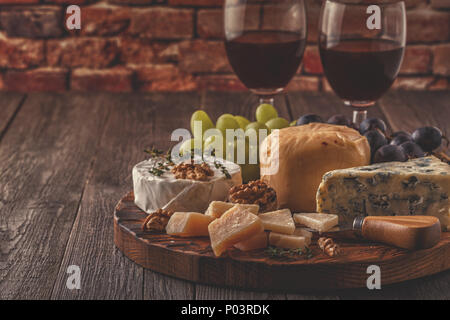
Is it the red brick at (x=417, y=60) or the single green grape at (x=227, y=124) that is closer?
the single green grape at (x=227, y=124)

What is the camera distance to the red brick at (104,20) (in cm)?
232

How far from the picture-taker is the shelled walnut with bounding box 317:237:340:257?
103cm

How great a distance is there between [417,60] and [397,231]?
147 cm

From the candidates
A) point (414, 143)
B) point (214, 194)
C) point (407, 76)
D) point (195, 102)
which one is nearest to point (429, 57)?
point (407, 76)

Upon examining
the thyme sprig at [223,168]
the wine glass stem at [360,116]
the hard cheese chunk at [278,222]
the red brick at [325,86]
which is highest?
the wine glass stem at [360,116]

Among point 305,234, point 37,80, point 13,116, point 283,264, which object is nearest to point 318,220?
point 305,234

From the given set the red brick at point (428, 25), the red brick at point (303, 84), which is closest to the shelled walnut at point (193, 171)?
the red brick at point (303, 84)

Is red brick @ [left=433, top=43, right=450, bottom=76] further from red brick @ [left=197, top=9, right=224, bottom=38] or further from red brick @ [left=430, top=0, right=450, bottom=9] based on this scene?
red brick @ [left=197, top=9, right=224, bottom=38]

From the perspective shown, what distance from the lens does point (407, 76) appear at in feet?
7.96

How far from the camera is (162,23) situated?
233 centimetres

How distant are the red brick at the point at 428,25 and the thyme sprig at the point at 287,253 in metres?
1.51

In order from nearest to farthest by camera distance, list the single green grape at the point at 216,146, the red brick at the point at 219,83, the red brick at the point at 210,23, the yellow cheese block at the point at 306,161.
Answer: the yellow cheese block at the point at 306,161, the single green grape at the point at 216,146, the red brick at the point at 210,23, the red brick at the point at 219,83

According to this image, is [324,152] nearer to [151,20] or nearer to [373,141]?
[373,141]

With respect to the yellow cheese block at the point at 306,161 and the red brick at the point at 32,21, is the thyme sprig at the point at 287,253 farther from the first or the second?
the red brick at the point at 32,21
